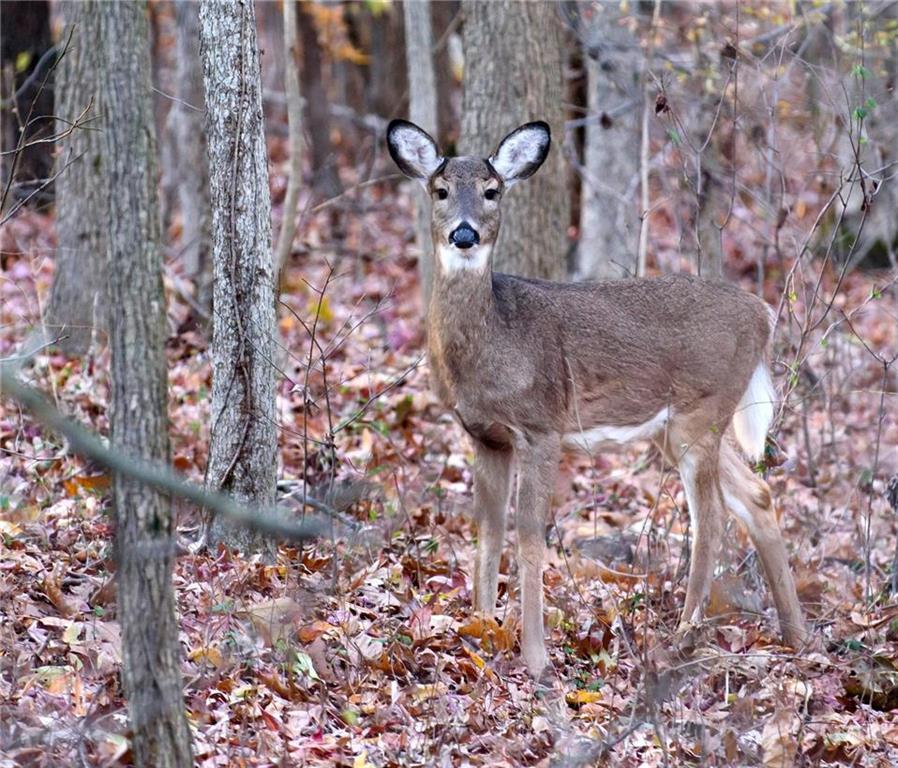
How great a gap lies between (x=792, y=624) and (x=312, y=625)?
2502 millimetres

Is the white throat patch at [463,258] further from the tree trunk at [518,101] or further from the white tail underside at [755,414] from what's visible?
the tree trunk at [518,101]

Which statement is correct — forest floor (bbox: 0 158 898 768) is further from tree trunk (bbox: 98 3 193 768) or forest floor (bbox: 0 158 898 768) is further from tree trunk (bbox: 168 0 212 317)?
tree trunk (bbox: 168 0 212 317)

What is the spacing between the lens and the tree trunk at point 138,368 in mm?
3969

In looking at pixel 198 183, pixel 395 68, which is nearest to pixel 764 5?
pixel 198 183

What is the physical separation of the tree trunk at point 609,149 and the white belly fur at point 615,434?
540cm

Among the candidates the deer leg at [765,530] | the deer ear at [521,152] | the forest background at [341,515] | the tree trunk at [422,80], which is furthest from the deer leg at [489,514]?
the tree trunk at [422,80]

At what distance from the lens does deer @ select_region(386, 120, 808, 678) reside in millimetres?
6734

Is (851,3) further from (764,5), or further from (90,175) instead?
(90,175)

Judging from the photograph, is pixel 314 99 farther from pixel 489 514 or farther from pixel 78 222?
pixel 489 514

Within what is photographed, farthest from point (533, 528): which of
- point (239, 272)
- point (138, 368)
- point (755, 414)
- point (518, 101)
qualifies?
point (518, 101)

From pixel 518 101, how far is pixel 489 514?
355 cm

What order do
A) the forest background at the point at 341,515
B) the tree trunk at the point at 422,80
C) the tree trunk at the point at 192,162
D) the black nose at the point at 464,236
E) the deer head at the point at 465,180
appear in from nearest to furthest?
the forest background at the point at 341,515, the black nose at the point at 464,236, the deer head at the point at 465,180, the tree trunk at the point at 192,162, the tree trunk at the point at 422,80

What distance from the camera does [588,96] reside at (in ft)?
47.3

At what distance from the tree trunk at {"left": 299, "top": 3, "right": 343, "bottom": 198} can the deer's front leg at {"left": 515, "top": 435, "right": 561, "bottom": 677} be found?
1008 cm
